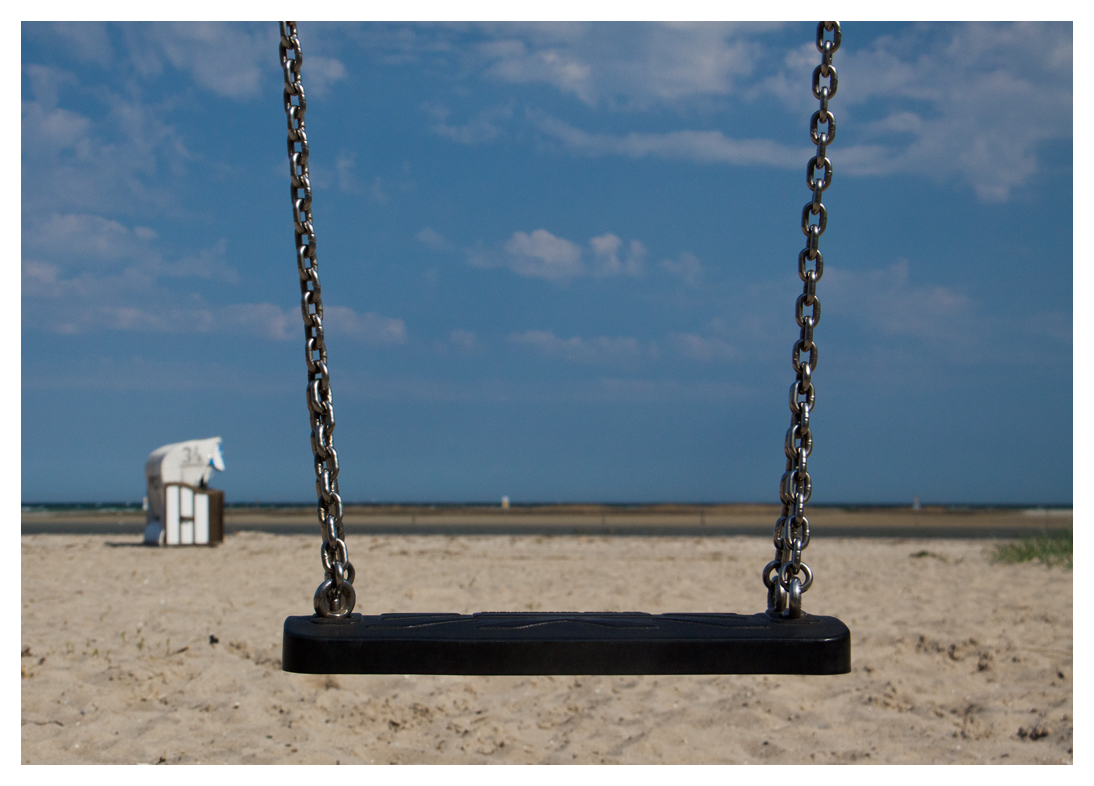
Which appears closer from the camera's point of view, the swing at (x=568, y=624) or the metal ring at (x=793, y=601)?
the swing at (x=568, y=624)

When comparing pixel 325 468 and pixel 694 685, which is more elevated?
pixel 325 468

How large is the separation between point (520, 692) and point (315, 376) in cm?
269

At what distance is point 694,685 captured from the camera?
15.5ft

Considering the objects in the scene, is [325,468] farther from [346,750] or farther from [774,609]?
[346,750]

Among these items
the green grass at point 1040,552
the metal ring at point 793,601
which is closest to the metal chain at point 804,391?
the metal ring at point 793,601

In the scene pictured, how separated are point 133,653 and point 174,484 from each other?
20.7 feet

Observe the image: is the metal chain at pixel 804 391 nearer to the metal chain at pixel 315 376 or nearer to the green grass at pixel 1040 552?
the metal chain at pixel 315 376

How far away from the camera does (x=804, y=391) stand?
2.56 m

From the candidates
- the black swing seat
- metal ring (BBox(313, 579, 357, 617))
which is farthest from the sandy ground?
the black swing seat

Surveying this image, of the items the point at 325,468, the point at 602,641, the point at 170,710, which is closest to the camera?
the point at 602,641

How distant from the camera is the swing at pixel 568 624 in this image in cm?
232

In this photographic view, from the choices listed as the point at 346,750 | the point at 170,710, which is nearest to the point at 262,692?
the point at 170,710

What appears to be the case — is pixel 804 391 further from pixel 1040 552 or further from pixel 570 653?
pixel 1040 552

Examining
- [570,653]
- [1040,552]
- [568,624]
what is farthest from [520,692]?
[1040,552]
